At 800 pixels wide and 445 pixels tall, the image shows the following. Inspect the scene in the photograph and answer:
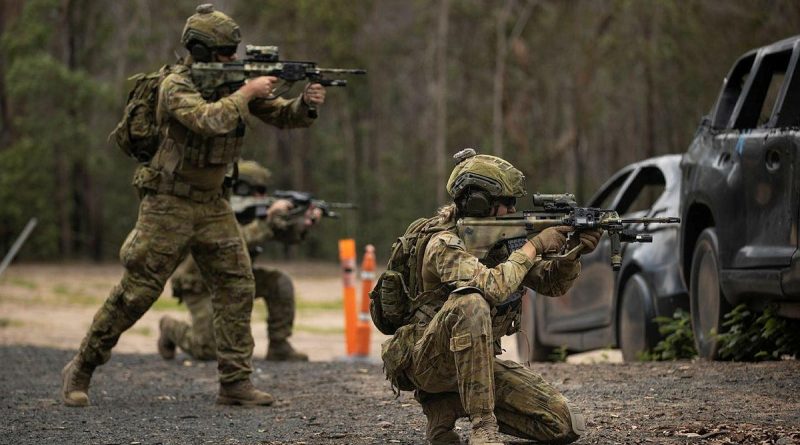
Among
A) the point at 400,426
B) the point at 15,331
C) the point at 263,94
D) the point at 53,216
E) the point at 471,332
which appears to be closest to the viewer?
the point at 471,332

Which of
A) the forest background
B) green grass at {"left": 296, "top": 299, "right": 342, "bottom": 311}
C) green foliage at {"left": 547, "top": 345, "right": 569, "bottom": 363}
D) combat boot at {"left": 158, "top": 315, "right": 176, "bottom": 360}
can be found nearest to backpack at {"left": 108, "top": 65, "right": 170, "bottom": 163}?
combat boot at {"left": 158, "top": 315, "right": 176, "bottom": 360}

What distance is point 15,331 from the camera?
1817cm

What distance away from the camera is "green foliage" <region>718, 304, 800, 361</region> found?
8.97 metres

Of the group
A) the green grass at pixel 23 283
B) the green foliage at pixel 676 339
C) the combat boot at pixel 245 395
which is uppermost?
the green foliage at pixel 676 339

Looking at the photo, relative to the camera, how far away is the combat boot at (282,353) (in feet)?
40.5

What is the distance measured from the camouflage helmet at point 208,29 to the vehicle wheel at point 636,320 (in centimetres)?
366

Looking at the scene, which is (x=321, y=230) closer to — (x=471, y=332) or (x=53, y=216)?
(x=53, y=216)

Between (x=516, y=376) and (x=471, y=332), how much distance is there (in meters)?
0.48

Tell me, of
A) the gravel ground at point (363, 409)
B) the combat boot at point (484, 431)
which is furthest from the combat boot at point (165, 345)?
the combat boot at point (484, 431)

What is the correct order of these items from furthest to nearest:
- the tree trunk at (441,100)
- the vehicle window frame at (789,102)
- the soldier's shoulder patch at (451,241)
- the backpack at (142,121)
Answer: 1. the tree trunk at (441,100)
2. the backpack at (142,121)
3. the vehicle window frame at (789,102)
4. the soldier's shoulder patch at (451,241)

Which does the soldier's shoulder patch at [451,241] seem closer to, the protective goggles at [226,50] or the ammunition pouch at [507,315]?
the ammunition pouch at [507,315]

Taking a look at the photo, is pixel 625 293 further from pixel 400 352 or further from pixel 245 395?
pixel 400 352

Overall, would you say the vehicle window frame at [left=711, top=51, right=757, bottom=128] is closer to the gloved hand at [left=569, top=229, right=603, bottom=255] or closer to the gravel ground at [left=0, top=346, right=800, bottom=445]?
the gravel ground at [left=0, top=346, right=800, bottom=445]

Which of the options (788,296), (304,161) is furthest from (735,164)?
(304,161)
